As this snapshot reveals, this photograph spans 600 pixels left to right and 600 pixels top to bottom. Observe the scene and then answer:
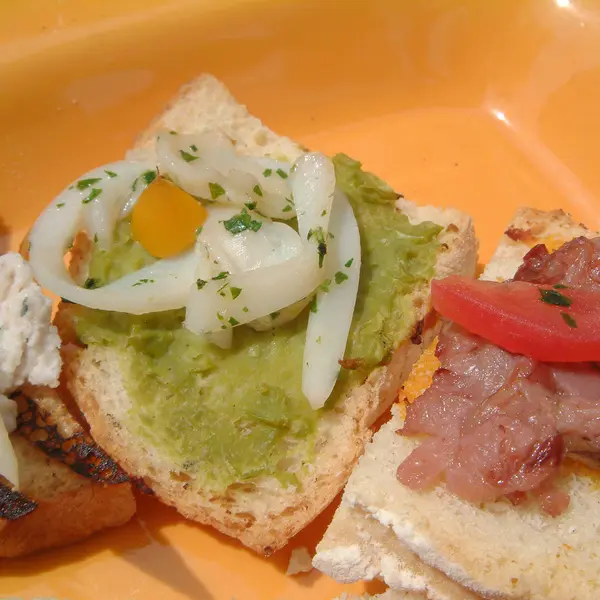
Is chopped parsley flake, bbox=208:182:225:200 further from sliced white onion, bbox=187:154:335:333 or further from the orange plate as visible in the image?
the orange plate

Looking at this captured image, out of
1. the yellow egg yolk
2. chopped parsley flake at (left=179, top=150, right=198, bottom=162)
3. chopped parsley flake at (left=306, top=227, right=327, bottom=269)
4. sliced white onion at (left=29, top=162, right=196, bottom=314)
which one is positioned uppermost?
chopped parsley flake at (left=306, top=227, right=327, bottom=269)

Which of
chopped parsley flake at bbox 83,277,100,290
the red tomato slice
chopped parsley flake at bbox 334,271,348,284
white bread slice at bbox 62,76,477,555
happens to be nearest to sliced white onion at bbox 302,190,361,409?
chopped parsley flake at bbox 334,271,348,284

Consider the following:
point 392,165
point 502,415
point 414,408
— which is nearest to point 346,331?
point 414,408

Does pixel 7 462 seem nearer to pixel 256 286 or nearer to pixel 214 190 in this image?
pixel 256 286

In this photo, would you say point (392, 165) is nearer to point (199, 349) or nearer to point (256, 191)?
point (256, 191)

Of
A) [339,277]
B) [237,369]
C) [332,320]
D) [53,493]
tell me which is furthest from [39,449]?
[339,277]

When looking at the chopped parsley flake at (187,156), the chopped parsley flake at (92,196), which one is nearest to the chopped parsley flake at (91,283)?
the chopped parsley flake at (92,196)

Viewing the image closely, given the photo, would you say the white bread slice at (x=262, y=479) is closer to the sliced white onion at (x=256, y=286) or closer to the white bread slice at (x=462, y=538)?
the white bread slice at (x=462, y=538)
